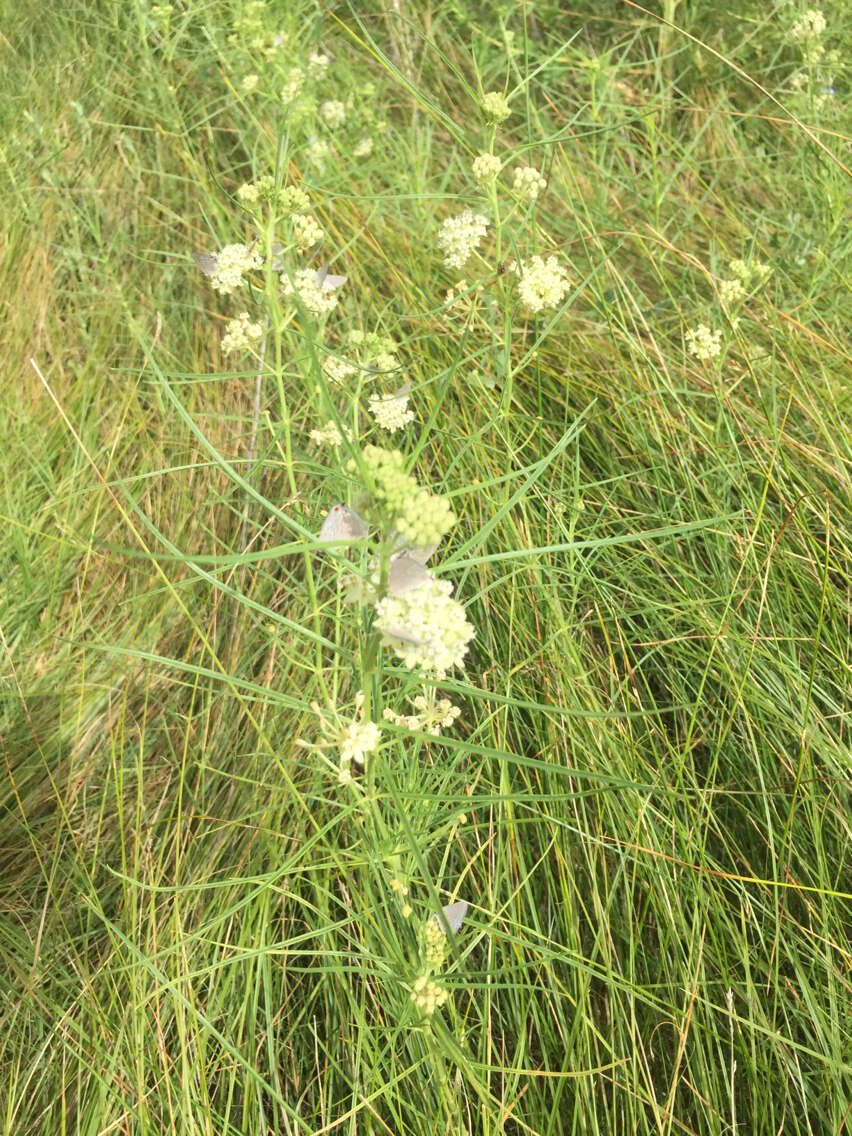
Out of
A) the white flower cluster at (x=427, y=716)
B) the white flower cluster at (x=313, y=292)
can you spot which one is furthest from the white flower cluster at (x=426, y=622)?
the white flower cluster at (x=313, y=292)

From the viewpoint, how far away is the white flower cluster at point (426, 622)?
75cm

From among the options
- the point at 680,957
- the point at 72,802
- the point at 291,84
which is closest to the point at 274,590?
the point at 72,802

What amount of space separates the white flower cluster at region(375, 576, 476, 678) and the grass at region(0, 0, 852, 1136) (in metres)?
0.06

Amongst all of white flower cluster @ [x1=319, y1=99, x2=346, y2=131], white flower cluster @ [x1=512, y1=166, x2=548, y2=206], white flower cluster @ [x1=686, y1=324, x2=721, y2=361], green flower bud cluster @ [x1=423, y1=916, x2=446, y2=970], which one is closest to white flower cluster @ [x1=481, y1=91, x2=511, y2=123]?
white flower cluster @ [x1=512, y1=166, x2=548, y2=206]

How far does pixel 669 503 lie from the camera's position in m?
1.68

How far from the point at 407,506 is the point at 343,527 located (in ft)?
0.29

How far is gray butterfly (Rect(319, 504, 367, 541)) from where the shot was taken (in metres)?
0.78

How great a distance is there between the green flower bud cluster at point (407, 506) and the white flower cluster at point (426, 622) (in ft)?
0.14

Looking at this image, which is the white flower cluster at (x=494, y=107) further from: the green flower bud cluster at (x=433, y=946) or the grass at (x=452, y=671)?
the green flower bud cluster at (x=433, y=946)

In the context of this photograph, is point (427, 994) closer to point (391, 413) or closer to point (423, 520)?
point (423, 520)

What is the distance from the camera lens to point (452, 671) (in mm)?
1385

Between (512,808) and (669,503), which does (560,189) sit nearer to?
(669,503)

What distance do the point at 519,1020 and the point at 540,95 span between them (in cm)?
252

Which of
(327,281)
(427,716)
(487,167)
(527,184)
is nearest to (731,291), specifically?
(527,184)
